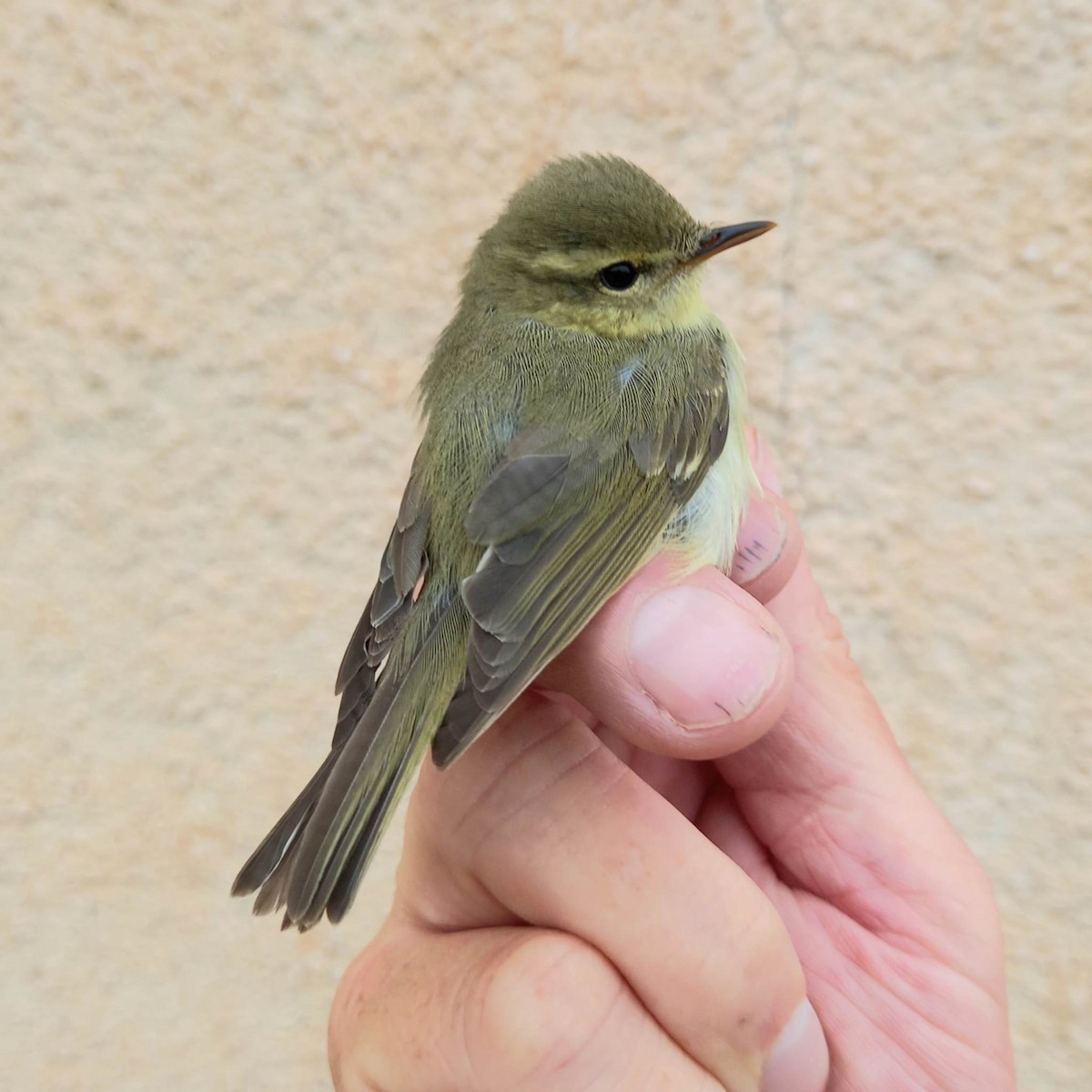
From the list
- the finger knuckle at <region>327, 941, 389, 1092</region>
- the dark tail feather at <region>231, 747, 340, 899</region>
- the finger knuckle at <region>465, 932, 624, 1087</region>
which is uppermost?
the dark tail feather at <region>231, 747, 340, 899</region>

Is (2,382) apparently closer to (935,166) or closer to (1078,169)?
(935,166)

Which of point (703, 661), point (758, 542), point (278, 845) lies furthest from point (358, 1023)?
point (758, 542)

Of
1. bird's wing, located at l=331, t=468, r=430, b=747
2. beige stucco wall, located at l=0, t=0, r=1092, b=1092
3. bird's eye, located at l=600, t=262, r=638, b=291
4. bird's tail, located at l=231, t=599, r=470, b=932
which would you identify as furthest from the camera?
beige stucco wall, located at l=0, t=0, r=1092, b=1092

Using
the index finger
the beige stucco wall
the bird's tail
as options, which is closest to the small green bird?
the bird's tail

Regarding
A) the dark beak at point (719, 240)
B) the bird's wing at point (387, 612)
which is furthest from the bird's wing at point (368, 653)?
the dark beak at point (719, 240)

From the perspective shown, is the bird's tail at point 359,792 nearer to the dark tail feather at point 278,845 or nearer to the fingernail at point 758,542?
the dark tail feather at point 278,845

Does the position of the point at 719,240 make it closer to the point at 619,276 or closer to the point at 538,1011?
the point at 619,276

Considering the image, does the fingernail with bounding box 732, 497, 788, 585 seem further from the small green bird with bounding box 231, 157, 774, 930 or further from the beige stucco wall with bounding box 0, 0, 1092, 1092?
the beige stucco wall with bounding box 0, 0, 1092, 1092
